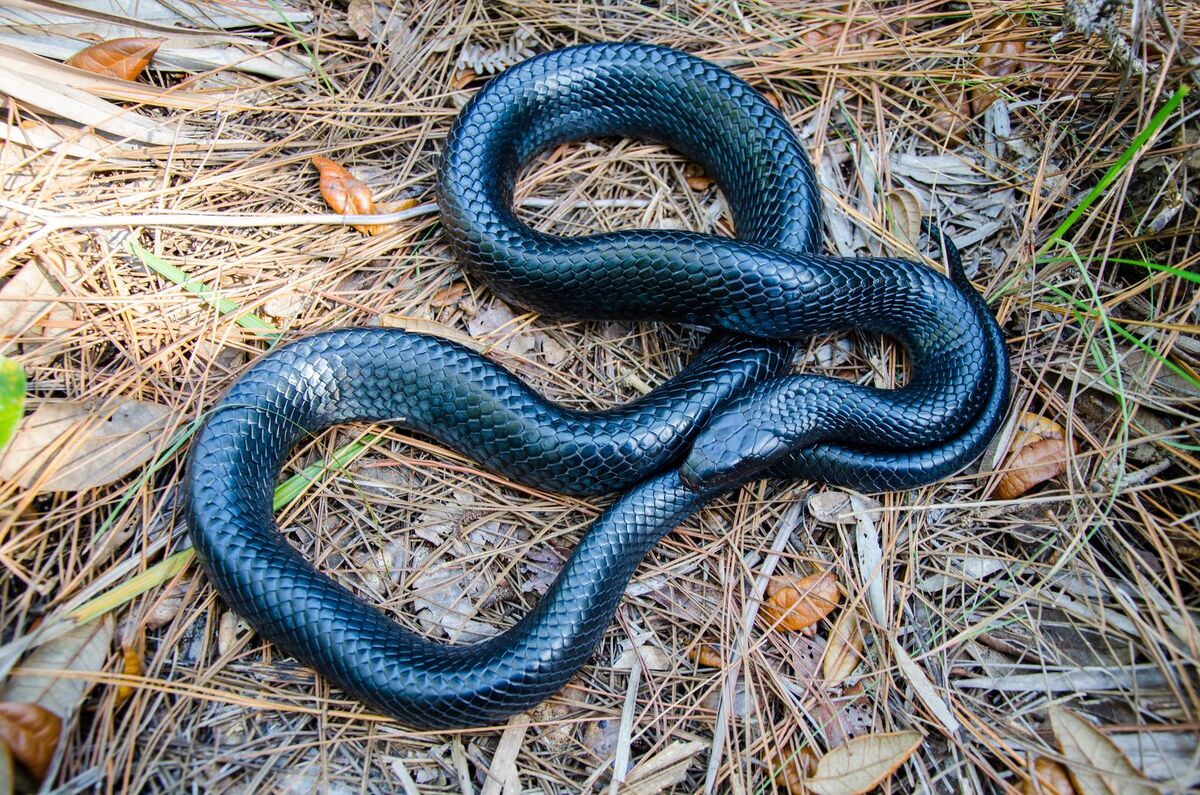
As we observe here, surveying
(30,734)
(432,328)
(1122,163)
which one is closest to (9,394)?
(30,734)

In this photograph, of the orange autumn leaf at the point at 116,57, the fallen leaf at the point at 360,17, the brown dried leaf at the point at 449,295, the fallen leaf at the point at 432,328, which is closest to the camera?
the orange autumn leaf at the point at 116,57

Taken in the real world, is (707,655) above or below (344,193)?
below

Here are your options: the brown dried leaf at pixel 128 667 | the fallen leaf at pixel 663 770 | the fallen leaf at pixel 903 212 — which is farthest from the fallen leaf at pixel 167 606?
the fallen leaf at pixel 903 212

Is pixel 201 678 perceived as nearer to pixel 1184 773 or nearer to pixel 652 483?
pixel 652 483

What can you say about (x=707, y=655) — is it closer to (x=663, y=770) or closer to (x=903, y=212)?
(x=663, y=770)

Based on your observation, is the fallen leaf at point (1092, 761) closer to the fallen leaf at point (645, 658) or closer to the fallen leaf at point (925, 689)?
the fallen leaf at point (925, 689)

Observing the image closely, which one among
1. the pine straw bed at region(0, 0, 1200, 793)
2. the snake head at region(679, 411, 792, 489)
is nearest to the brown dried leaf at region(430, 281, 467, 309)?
the pine straw bed at region(0, 0, 1200, 793)
